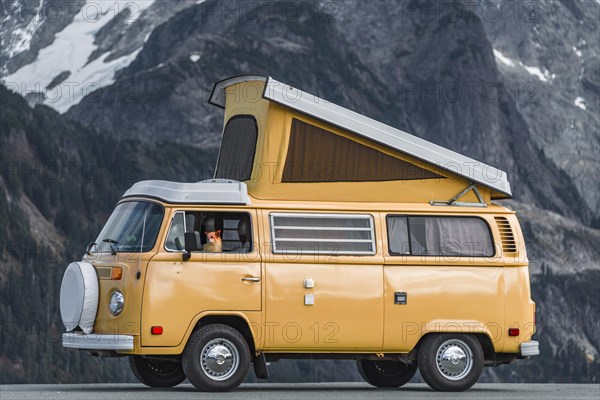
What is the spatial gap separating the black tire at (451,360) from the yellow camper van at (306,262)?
21 mm

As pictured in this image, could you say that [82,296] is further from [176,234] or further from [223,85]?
[223,85]

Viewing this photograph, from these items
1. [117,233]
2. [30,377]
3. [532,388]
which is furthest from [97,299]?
[30,377]

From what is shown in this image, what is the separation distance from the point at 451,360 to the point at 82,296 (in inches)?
225

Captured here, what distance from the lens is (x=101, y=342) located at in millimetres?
18484

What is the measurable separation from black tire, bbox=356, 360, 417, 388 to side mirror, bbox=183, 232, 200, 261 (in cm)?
457

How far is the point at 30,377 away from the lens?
6289 inches

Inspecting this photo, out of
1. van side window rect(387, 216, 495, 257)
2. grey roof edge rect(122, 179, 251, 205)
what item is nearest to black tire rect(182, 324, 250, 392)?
grey roof edge rect(122, 179, 251, 205)

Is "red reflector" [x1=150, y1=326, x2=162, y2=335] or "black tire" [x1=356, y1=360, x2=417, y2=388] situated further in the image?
"black tire" [x1=356, y1=360, x2=417, y2=388]

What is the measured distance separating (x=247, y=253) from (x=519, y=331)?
4.52 meters

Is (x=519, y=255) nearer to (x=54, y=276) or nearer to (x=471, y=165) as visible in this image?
(x=471, y=165)

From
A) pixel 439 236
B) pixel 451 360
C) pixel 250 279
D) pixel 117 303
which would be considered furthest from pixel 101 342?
pixel 439 236

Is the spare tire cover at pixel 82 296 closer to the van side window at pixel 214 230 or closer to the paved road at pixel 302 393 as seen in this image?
the paved road at pixel 302 393

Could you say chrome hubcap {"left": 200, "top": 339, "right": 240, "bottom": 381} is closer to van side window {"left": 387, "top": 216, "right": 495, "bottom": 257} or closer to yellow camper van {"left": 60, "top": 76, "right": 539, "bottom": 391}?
yellow camper van {"left": 60, "top": 76, "right": 539, "bottom": 391}

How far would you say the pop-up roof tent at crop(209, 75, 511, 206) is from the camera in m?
20.0
